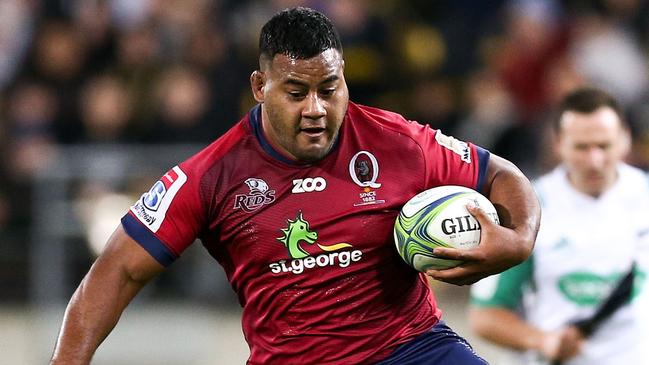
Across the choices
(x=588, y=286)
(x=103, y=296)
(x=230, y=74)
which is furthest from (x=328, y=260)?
(x=230, y=74)

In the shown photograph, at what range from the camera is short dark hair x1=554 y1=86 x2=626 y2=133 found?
639 cm

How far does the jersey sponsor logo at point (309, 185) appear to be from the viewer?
4926mm

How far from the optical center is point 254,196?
4.91 metres

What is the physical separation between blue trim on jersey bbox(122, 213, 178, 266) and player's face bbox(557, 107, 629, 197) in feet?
7.68

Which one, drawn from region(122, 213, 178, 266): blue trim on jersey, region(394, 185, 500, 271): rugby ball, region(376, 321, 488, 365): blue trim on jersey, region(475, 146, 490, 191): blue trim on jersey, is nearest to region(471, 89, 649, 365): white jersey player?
region(376, 321, 488, 365): blue trim on jersey

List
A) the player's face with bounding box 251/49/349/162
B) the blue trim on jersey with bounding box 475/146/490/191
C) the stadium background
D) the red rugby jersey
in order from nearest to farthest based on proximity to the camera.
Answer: the player's face with bounding box 251/49/349/162 < the red rugby jersey < the blue trim on jersey with bounding box 475/146/490/191 < the stadium background

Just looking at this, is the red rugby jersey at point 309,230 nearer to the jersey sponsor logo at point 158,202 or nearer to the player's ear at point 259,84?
the jersey sponsor logo at point 158,202

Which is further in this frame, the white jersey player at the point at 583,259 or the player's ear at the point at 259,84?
the white jersey player at the point at 583,259

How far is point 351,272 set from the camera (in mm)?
4883

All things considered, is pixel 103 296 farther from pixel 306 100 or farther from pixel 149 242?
pixel 306 100

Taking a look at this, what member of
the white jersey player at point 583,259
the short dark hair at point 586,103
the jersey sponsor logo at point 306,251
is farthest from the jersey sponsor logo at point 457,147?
the short dark hair at point 586,103

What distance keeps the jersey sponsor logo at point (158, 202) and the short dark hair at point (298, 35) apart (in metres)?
0.55

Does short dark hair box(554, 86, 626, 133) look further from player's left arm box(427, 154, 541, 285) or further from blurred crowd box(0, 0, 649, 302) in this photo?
blurred crowd box(0, 0, 649, 302)

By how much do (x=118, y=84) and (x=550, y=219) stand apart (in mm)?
5324
